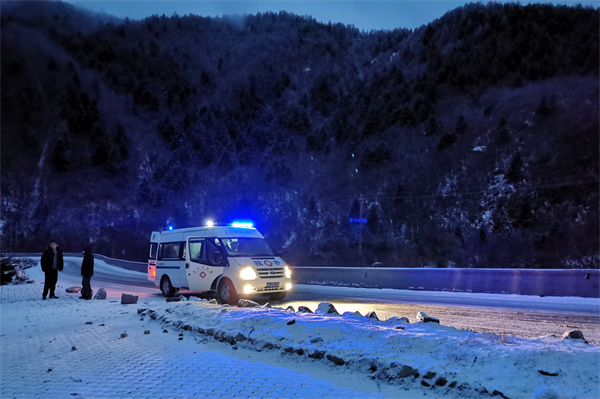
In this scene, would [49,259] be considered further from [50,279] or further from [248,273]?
[248,273]

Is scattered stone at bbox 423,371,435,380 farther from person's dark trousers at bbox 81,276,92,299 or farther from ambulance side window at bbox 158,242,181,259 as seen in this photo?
person's dark trousers at bbox 81,276,92,299

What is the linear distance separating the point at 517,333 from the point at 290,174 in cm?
5282

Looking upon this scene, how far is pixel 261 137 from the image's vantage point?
7038 cm

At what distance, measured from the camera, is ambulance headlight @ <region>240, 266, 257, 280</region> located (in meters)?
12.1

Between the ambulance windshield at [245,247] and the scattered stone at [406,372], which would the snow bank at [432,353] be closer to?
the scattered stone at [406,372]

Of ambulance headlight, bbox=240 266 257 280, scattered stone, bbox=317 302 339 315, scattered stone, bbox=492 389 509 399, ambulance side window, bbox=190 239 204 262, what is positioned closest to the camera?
scattered stone, bbox=492 389 509 399

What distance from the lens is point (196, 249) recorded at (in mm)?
13875

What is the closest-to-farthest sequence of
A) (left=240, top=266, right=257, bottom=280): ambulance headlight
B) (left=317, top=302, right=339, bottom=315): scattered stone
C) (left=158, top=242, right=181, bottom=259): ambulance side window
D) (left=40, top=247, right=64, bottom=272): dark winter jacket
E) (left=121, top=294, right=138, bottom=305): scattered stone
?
(left=317, top=302, right=339, bottom=315): scattered stone
(left=240, top=266, right=257, bottom=280): ambulance headlight
(left=121, top=294, right=138, bottom=305): scattered stone
(left=40, top=247, right=64, bottom=272): dark winter jacket
(left=158, top=242, right=181, bottom=259): ambulance side window

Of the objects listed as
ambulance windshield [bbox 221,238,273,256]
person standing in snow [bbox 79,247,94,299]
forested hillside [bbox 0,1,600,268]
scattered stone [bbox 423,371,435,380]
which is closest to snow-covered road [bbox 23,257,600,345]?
ambulance windshield [bbox 221,238,273,256]

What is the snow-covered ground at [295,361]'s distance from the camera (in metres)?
4.49

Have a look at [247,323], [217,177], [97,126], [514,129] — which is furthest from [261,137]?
[247,323]

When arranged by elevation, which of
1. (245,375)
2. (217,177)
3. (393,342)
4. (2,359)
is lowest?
(2,359)

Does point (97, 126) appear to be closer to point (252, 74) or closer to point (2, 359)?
point (252, 74)

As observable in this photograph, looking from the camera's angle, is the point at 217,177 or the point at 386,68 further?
the point at 386,68
